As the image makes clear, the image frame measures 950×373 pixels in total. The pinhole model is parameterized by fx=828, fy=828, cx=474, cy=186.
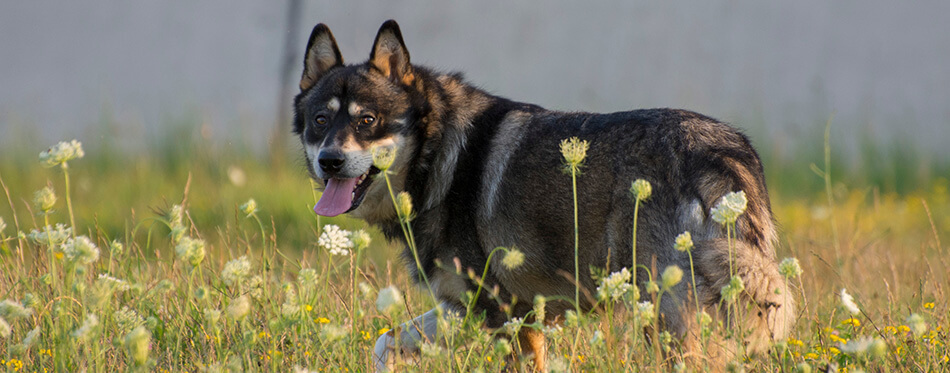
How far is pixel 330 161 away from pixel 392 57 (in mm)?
725

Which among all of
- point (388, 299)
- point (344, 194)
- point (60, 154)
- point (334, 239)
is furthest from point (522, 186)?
point (60, 154)

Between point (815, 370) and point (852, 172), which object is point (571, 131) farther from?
point (852, 172)

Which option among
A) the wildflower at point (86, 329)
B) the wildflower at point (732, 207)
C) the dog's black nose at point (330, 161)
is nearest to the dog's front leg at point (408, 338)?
the dog's black nose at point (330, 161)

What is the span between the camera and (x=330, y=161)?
3.74 m

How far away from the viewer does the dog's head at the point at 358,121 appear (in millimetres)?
3816

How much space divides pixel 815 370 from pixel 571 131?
1.39 meters

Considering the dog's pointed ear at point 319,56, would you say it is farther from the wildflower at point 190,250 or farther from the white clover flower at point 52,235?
the wildflower at point 190,250

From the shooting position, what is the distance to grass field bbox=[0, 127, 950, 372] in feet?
8.29

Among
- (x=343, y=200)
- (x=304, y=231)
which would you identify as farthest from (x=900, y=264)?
(x=304, y=231)

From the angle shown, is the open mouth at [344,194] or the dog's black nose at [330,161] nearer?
the dog's black nose at [330,161]

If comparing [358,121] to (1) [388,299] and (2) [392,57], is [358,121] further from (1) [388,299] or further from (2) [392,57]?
(1) [388,299]

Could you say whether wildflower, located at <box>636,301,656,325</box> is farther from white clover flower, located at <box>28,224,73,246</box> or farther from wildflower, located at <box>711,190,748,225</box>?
white clover flower, located at <box>28,224,73,246</box>

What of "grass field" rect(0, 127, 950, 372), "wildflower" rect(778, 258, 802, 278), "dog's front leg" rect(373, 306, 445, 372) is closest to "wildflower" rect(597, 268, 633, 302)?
"grass field" rect(0, 127, 950, 372)

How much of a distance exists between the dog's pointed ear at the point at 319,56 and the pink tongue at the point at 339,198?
786mm
